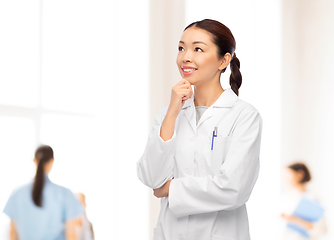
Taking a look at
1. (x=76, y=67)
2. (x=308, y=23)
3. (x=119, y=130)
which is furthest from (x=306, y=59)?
(x=76, y=67)

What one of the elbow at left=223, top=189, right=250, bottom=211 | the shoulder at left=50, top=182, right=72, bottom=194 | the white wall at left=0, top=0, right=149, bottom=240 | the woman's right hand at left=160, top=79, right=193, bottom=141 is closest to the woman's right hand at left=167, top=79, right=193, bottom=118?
the woman's right hand at left=160, top=79, right=193, bottom=141

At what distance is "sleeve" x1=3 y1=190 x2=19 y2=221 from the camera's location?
5.96 feet

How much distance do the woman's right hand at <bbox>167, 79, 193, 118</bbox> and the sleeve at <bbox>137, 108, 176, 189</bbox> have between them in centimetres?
9

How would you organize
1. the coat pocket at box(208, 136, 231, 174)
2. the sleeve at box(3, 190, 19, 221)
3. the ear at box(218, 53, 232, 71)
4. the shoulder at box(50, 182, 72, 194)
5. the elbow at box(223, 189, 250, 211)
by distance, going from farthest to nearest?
1. the shoulder at box(50, 182, 72, 194)
2. the sleeve at box(3, 190, 19, 221)
3. the ear at box(218, 53, 232, 71)
4. the coat pocket at box(208, 136, 231, 174)
5. the elbow at box(223, 189, 250, 211)

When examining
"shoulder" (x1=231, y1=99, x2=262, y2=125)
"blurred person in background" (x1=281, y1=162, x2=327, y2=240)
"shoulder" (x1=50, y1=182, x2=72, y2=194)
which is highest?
"shoulder" (x1=231, y1=99, x2=262, y2=125)

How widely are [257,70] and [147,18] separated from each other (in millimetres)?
915

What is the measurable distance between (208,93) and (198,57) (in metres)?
0.15

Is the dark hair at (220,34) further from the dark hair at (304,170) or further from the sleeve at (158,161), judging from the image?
the dark hair at (304,170)

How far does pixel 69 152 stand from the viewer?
2.27 metres

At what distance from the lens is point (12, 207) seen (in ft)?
6.01

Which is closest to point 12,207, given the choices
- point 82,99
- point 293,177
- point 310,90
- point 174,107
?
point 82,99

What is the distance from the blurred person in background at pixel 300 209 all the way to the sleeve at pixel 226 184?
70.1 inches

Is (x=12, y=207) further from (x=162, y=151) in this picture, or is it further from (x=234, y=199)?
(x=234, y=199)

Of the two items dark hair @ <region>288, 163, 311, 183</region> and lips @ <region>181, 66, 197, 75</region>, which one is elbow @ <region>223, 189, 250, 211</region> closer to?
lips @ <region>181, 66, 197, 75</region>
